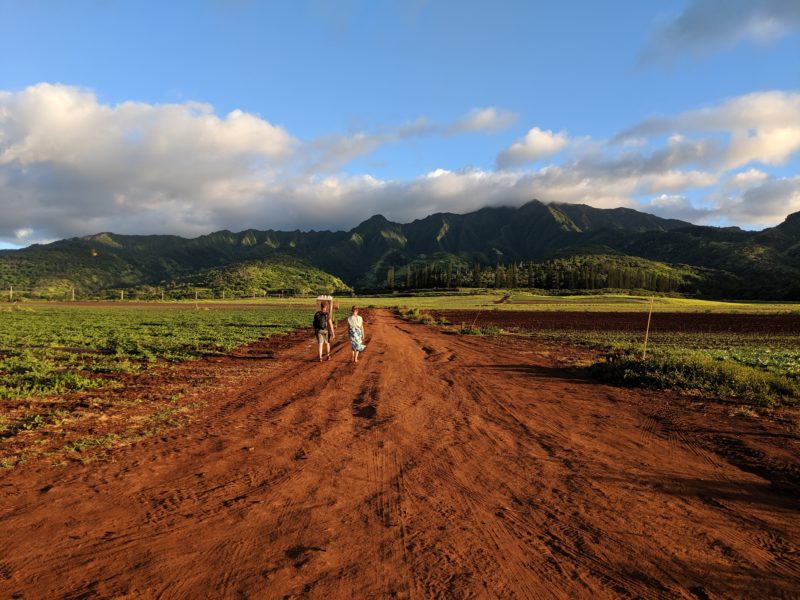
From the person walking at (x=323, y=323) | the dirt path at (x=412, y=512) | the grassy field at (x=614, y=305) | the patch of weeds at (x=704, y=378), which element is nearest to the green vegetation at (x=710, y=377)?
the patch of weeds at (x=704, y=378)

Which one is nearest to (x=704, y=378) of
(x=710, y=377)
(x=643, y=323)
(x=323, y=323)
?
(x=710, y=377)

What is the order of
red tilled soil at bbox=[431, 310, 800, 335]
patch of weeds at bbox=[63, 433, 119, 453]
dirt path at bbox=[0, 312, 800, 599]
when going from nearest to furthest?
dirt path at bbox=[0, 312, 800, 599], patch of weeds at bbox=[63, 433, 119, 453], red tilled soil at bbox=[431, 310, 800, 335]

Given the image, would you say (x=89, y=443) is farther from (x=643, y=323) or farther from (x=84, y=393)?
(x=643, y=323)

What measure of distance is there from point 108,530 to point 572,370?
16.0m

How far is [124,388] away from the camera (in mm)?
12422

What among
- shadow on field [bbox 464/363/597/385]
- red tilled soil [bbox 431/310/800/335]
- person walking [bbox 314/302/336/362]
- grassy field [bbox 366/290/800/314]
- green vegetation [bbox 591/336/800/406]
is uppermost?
person walking [bbox 314/302/336/362]

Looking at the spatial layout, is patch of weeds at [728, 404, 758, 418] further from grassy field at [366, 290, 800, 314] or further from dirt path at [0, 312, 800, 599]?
grassy field at [366, 290, 800, 314]

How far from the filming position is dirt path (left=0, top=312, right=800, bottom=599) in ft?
13.4

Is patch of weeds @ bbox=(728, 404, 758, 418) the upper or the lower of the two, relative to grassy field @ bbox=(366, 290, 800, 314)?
upper

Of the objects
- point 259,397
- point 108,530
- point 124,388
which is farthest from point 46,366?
point 108,530

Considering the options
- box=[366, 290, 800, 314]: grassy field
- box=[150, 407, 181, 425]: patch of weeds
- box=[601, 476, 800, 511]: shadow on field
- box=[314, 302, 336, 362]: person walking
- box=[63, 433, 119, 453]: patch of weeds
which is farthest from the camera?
box=[366, 290, 800, 314]: grassy field

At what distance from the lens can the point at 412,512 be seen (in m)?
5.38

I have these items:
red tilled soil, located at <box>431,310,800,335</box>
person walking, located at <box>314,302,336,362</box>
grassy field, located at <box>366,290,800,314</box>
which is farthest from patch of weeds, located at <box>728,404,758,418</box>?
grassy field, located at <box>366,290,800,314</box>

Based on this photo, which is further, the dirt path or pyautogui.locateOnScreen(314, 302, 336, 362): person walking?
pyautogui.locateOnScreen(314, 302, 336, 362): person walking
